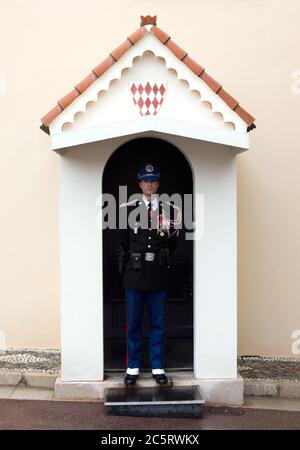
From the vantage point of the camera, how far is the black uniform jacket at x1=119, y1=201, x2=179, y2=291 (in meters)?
4.92

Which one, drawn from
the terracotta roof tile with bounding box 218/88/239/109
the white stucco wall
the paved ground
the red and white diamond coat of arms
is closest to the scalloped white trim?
the terracotta roof tile with bounding box 218/88/239/109

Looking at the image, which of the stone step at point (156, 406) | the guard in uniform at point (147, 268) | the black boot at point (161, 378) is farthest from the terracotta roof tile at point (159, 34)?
the stone step at point (156, 406)

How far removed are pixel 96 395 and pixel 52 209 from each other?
2.18 m

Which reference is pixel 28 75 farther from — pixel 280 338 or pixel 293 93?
pixel 280 338

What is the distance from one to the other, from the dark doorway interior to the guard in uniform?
49 centimetres

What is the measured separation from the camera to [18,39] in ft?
19.9

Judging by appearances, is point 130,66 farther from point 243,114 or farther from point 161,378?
point 161,378

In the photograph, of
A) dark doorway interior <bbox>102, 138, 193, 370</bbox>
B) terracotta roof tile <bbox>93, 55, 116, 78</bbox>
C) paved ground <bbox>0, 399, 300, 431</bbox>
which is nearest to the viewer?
paved ground <bbox>0, 399, 300, 431</bbox>

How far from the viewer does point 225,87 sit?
5977mm

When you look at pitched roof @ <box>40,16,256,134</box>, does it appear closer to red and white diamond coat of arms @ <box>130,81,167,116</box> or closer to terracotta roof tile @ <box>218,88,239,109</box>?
terracotta roof tile @ <box>218,88,239,109</box>

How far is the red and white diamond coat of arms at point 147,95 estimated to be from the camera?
15.3 ft
